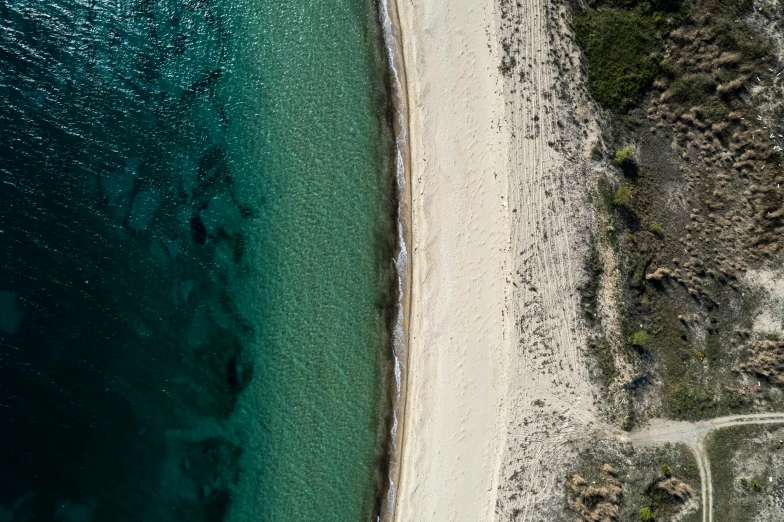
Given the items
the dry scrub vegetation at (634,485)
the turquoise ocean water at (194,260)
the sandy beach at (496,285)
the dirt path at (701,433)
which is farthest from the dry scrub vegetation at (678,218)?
the turquoise ocean water at (194,260)

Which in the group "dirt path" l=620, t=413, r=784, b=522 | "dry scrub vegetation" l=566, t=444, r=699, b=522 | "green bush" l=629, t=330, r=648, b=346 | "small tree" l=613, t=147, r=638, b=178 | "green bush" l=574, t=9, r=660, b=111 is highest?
"green bush" l=574, t=9, r=660, b=111

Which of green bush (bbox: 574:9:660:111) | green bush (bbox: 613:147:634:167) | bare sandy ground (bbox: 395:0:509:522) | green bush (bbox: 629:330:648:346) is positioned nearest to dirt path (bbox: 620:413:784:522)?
green bush (bbox: 629:330:648:346)

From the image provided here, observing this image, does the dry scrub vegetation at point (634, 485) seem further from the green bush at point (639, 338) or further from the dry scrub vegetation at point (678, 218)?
the green bush at point (639, 338)

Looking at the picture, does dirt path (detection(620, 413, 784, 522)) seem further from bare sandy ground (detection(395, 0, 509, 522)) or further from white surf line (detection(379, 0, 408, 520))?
white surf line (detection(379, 0, 408, 520))

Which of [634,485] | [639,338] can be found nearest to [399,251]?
[639,338]

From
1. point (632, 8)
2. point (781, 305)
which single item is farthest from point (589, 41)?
point (781, 305)

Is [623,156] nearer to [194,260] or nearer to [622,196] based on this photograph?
[622,196]
